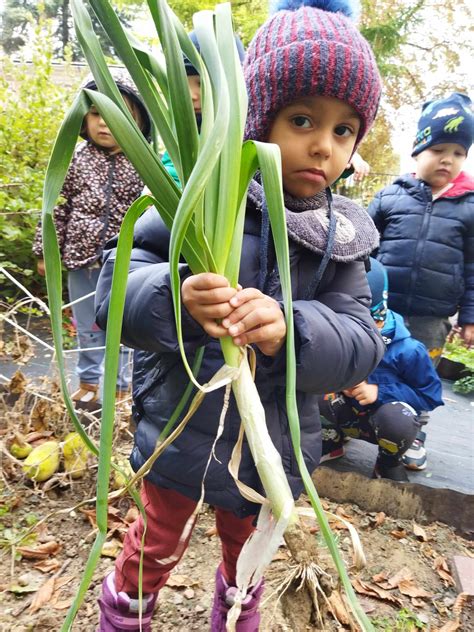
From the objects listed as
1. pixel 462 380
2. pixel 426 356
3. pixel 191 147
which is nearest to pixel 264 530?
pixel 191 147

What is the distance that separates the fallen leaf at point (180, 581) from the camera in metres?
1.43

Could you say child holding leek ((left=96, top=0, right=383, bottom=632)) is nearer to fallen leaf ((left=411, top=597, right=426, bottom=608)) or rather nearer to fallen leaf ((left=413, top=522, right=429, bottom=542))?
fallen leaf ((left=411, top=597, right=426, bottom=608))

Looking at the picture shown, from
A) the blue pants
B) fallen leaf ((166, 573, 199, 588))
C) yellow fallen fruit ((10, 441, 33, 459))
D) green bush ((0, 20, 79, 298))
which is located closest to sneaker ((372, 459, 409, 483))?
fallen leaf ((166, 573, 199, 588))

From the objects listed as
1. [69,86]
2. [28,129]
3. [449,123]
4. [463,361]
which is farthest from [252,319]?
[69,86]

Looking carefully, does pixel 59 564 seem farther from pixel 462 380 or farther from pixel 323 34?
pixel 462 380

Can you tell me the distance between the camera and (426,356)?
6.61 feet

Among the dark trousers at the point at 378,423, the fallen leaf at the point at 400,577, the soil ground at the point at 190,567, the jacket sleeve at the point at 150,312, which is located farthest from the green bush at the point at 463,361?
the jacket sleeve at the point at 150,312

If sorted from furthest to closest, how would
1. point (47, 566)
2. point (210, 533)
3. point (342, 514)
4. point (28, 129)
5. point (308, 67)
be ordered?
point (28, 129) → point (342, 514) → point (210, 533) → point (47, 566) → point (308, 67)

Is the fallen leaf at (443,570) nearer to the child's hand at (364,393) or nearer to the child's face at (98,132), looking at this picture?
the child's hand at (364,393)

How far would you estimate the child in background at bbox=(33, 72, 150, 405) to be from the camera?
2131 millimetres

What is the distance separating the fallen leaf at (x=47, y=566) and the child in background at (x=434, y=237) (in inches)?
59.4

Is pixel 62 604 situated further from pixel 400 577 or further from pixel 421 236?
pixel 421 236

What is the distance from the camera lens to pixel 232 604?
1.17 m

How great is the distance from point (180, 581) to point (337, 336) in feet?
3.33
